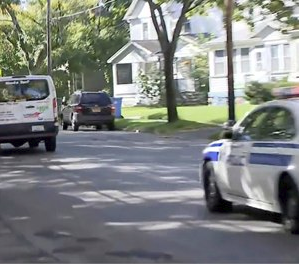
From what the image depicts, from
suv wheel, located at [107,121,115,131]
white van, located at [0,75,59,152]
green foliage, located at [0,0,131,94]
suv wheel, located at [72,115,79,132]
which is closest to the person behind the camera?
white van, located at [0,75,59,152]

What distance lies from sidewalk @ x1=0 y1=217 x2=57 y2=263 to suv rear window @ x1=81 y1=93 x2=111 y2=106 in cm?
2775

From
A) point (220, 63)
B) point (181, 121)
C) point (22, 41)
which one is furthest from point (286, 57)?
point (22, 41)

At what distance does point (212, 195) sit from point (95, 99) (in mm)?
27203

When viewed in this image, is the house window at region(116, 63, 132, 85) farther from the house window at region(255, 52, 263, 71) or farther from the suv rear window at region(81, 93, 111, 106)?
the suv rear window at region(81, 93, 111, 106)

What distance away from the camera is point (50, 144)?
79.1ft

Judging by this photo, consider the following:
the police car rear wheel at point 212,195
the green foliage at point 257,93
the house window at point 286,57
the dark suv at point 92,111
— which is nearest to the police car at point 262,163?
the police car rear wheel at point 212,195

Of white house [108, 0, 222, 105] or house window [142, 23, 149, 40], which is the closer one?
white house [108, 0, 222, 105]

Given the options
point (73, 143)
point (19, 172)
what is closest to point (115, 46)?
point (73, 143)

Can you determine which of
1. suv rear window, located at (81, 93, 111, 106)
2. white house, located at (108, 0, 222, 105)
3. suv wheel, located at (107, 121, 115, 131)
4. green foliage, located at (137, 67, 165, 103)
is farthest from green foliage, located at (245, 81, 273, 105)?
white house, located at (108, 0, 222, 105)

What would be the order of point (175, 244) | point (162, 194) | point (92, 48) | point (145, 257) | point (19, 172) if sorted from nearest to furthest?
point (145, 257) → point (175, 244) → point (162, 194) → point (19, 172) → point (92, 48)

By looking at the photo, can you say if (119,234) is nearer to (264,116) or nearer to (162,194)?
(264,116)

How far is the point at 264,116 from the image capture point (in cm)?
1045

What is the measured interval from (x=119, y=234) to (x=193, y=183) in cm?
518

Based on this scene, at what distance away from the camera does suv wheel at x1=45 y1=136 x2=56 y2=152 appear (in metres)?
23.8
